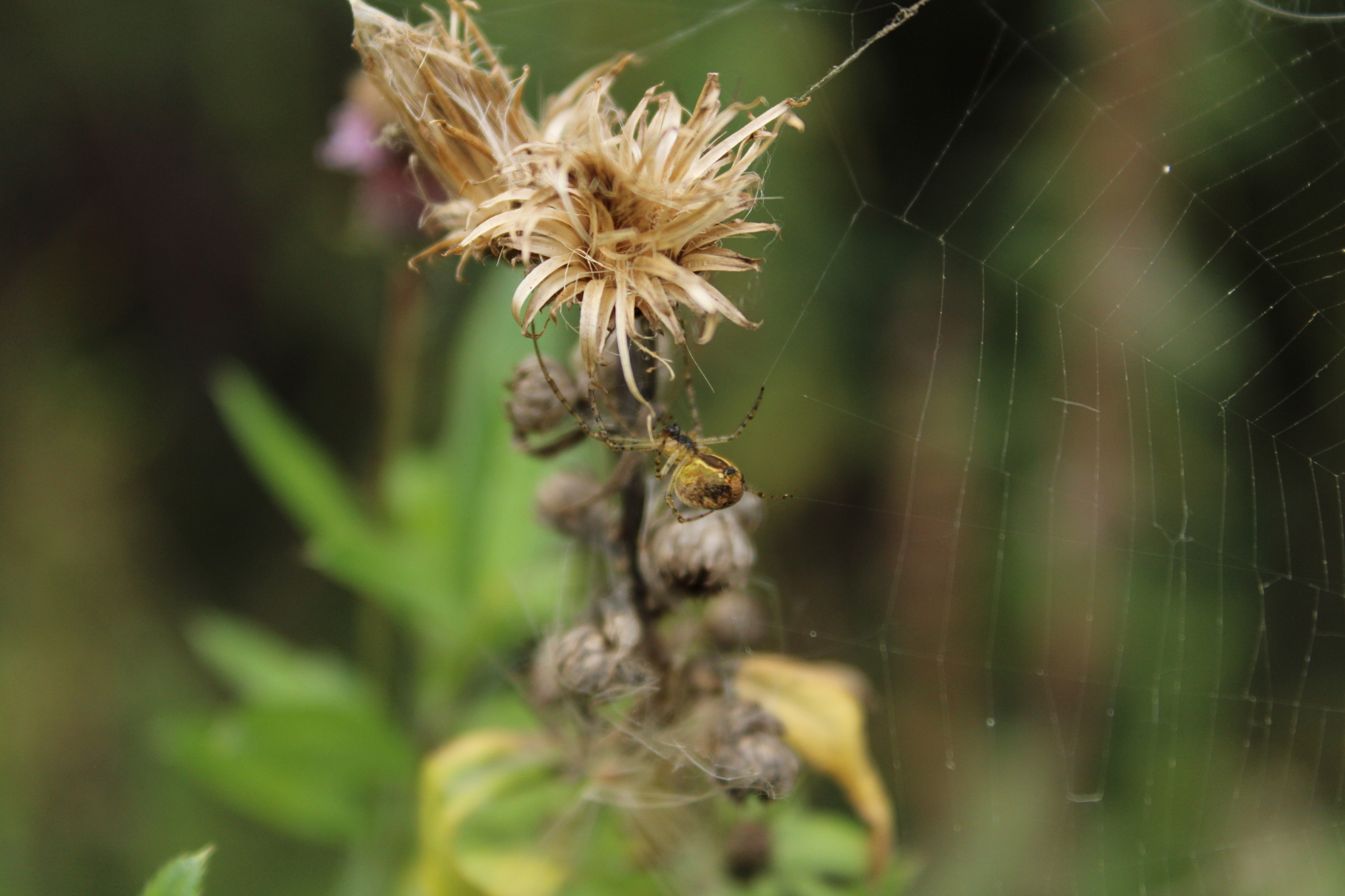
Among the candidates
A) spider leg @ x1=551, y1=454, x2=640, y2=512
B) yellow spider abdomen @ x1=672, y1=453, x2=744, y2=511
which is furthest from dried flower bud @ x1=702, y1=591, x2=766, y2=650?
spider leg @ x1=551, y1=454, x2=640, y2=512

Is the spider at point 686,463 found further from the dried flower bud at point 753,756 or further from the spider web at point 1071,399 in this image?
the spider web at point 1071,399

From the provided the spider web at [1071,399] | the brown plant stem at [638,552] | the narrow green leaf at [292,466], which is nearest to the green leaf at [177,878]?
the brown plant stem at [638,552]

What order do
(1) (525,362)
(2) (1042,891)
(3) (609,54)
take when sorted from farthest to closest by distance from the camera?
1. (3) (609,54)
2. (2) (1042,891)
3. (1) (525,362)

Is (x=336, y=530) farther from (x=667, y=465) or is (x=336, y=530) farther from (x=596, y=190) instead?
(x=596, y=190)

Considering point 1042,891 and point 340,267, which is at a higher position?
point 340,267

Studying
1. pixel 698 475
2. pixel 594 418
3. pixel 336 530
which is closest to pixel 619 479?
pixel 594 418

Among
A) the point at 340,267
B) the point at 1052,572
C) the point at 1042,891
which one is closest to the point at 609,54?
the point at 340,267

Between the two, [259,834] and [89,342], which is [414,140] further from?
[89,342]
